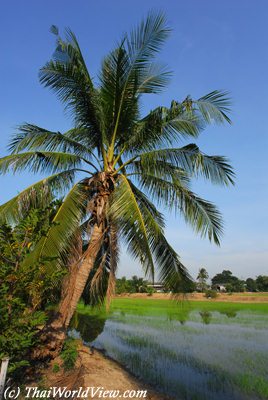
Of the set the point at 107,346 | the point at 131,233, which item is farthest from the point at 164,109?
the point at 107,346

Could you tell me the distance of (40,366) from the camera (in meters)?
6.86

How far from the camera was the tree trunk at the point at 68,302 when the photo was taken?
22.9 ft

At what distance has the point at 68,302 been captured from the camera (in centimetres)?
737

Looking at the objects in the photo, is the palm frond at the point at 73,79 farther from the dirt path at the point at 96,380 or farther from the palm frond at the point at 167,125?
the dirt path at the point at 96,380

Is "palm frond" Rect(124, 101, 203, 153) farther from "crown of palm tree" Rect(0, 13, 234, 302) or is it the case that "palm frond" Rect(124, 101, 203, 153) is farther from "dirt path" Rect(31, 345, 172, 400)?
"dirt path" Rect(31, 345, 172, 400)

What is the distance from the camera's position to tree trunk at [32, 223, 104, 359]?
698 centimetres

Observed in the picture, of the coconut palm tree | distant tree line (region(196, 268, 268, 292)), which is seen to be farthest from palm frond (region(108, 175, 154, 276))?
distant tree line (region(196, 268, 268, 292))

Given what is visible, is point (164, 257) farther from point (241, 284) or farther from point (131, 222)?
point (241, 284)

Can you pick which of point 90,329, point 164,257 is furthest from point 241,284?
point 164,257

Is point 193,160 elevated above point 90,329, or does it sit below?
above

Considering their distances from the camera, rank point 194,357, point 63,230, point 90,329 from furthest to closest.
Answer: point 90,329
point 194,357
point 63,230

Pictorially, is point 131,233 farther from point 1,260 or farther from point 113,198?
point 1,260

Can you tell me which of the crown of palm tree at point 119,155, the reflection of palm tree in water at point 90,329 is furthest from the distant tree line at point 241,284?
the crown of palm tree at point 119,155

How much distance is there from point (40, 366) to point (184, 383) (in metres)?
3.28
